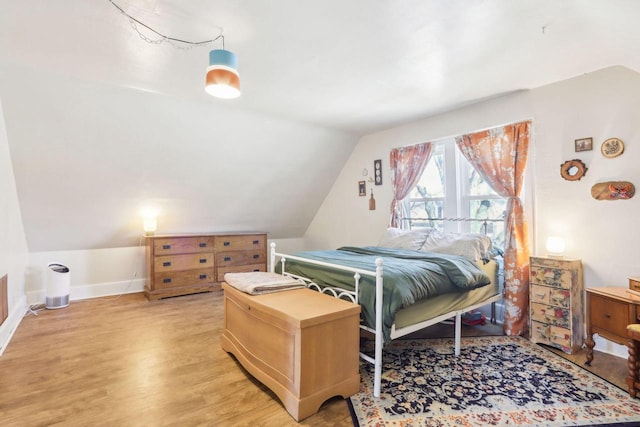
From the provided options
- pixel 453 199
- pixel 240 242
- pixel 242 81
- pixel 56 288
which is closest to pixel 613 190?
pixel 453 199

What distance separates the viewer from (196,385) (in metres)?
2.13

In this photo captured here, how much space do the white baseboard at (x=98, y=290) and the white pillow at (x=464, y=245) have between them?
4083 mm

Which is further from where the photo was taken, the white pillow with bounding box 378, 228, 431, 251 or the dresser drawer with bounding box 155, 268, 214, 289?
the dresser drawer with bounding box 155, 268, 214, 289

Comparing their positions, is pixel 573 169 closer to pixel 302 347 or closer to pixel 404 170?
pixel 404 170

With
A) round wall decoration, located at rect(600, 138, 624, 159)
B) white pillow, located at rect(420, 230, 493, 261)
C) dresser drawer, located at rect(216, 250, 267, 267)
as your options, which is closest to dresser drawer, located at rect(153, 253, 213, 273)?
dresser drawer, located at rect(216, 250, 267, 267)

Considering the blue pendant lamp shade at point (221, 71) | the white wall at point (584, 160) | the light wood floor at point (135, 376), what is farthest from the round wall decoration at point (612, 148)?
the blue pendant lamp shade at point (221, 71)

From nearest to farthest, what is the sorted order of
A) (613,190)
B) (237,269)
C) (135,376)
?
(135,376), (613,190), (237,269)

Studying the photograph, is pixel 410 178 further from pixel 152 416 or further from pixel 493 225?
pixel 152 416

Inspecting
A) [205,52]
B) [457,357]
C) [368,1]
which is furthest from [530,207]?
[205,52]

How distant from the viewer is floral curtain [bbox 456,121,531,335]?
303 centimetres

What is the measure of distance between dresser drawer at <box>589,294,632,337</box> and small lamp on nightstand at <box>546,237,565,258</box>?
1.66ft

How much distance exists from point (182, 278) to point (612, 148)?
195 inches

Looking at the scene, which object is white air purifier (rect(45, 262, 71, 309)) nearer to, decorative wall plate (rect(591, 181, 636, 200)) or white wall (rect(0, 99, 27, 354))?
white wall (rect(0, 99, 27, 354))

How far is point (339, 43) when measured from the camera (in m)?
2.14
